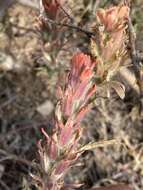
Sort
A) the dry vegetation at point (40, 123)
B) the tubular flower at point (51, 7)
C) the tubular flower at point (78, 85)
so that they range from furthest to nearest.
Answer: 1. the dry vegetation at point (40, 123)
2. the tubular flower at point (51, 7)
3. the tubular flower at point (78, 85)

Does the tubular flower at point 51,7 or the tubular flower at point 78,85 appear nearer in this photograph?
the tubular flower at point 78,85

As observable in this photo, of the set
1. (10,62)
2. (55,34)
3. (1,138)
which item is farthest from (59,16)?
(10,62)

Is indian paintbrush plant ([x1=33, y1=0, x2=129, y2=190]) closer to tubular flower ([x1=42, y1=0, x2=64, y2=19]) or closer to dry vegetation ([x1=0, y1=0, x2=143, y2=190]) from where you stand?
tubular flower ([x1=42, y1=0, x2=64, y2=19])

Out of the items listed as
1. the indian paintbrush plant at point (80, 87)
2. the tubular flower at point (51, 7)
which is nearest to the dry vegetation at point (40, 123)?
the tubular flower at point (51, 7)

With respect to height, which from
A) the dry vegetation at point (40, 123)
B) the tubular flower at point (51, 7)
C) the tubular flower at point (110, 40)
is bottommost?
the dry vegetation at point (40, 123)

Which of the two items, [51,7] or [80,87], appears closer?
[80,87]

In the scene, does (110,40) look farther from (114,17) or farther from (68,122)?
(68,122)

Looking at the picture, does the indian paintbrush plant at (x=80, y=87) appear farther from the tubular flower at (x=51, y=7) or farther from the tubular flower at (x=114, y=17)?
the tubular flower at (x=51, y=7)

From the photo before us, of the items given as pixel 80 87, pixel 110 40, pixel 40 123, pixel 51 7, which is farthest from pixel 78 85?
pixel 40 123
